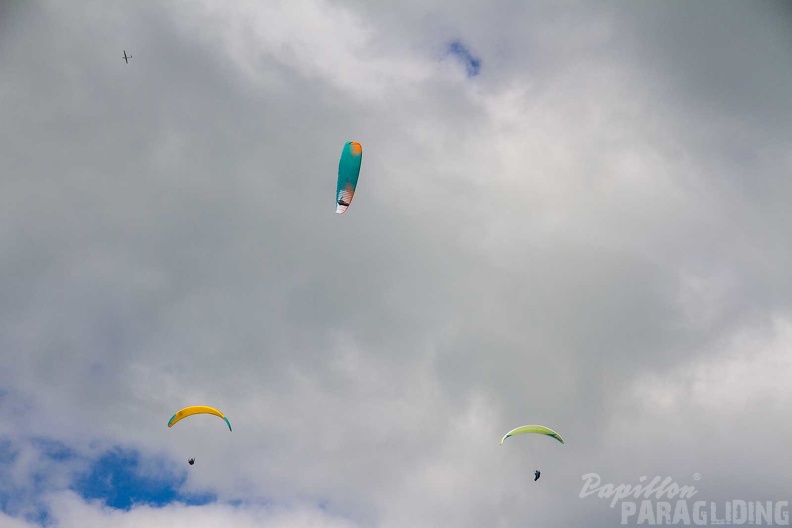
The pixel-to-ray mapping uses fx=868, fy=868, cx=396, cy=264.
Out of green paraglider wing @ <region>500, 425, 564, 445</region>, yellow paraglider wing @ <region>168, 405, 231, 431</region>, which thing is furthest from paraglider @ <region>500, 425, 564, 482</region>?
yellow paraglider wing @ <region>168, 405, 231, 431</region>

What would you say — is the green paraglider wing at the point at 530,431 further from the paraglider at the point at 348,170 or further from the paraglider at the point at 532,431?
the paraglider at the point at 348,170

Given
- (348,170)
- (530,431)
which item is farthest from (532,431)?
(348,170)

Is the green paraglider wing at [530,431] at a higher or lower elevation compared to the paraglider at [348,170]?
lower

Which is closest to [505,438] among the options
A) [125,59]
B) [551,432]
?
[551,432]

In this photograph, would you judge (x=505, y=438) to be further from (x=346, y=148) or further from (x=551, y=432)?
(x=346, y=148)

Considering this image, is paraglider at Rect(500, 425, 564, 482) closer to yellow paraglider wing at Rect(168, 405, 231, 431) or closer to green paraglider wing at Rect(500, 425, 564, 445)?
green paraglider wing at Rect(500, 425, 564, 445)

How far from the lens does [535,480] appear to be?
111750 mm

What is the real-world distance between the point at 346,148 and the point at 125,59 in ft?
319

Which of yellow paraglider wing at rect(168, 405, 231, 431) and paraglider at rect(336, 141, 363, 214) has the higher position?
paraglider at rect(336, 141, 363, 214)

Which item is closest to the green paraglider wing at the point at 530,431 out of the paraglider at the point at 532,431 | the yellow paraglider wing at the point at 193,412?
the paraglider at the point at 532,431

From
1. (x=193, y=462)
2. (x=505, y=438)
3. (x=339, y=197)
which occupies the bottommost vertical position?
(x=193, y=462)

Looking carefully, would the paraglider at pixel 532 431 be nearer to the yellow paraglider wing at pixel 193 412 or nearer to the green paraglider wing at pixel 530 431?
the green paraglider wing at pixel 530 431

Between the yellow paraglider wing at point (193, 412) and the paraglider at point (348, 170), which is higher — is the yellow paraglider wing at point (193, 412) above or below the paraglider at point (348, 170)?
below

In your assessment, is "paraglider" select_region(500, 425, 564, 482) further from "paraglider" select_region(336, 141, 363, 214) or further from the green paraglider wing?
"paraglider" select_region(336, 141, 363, 214)
